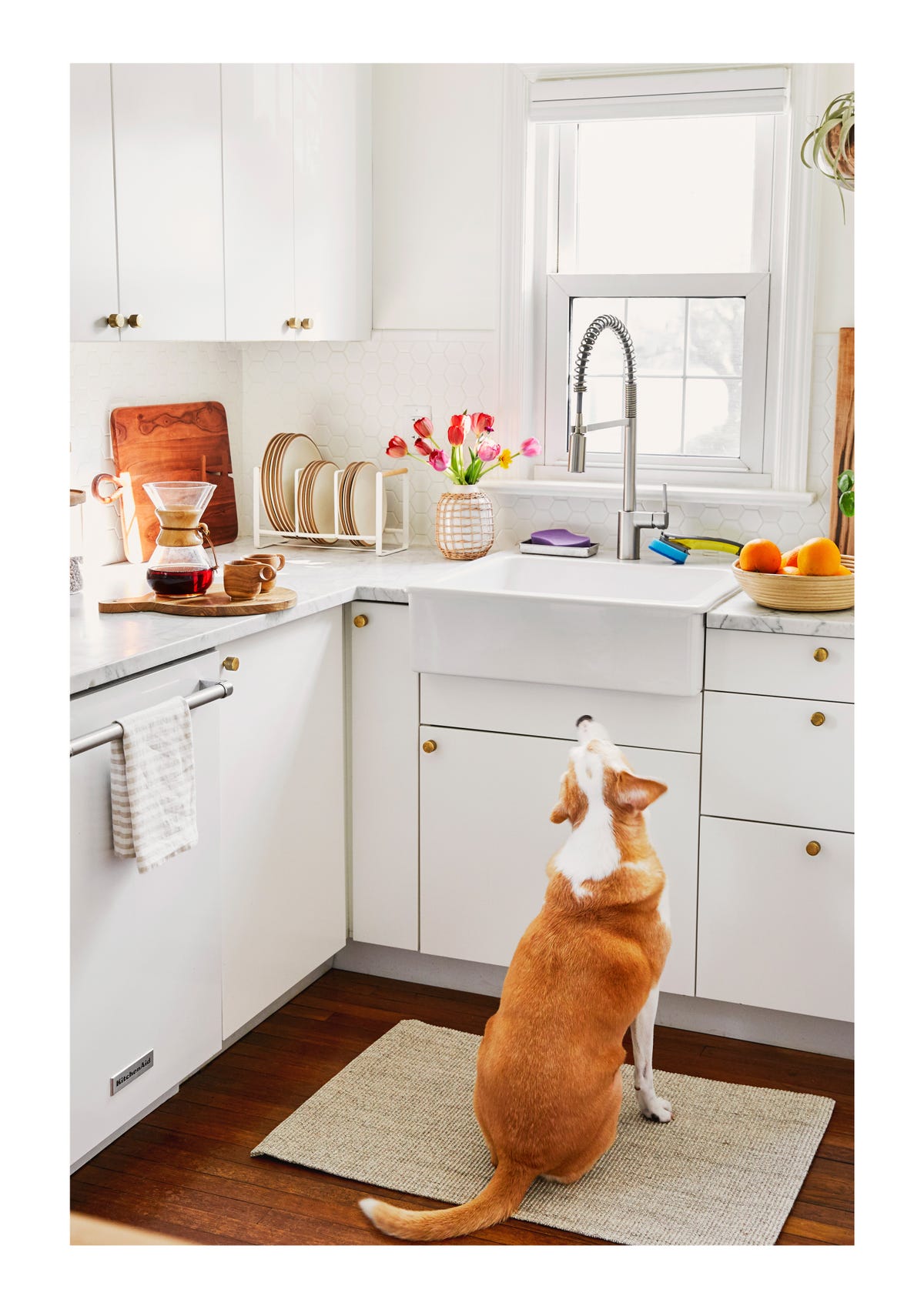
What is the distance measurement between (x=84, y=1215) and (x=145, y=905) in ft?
1.58

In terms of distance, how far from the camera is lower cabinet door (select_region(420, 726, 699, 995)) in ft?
8.27

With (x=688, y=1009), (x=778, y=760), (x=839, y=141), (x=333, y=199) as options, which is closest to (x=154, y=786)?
(x=778, y=760)

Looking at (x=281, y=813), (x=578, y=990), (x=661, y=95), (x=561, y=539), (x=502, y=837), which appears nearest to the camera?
(x=578, y=990)

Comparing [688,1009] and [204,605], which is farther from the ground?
[204,605]

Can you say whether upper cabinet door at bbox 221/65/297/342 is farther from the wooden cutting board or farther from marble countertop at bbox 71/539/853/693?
A: marble countertop at bbox 71/539/853/693

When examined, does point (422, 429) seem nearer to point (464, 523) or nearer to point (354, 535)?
point (464, 523)

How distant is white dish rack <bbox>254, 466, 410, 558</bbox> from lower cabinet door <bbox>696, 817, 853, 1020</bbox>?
3.71ft

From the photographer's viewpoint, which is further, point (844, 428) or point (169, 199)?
point (844, 428)

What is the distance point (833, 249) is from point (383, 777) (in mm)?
1515

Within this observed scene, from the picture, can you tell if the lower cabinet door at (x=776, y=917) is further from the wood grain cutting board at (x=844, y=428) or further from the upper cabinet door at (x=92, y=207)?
the upper cabinet door at (x=92, y=207)

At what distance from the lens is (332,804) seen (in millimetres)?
2754

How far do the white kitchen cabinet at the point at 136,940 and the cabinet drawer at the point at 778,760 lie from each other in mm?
932

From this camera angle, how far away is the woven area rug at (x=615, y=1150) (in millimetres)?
2023

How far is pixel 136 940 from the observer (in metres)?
2.09
